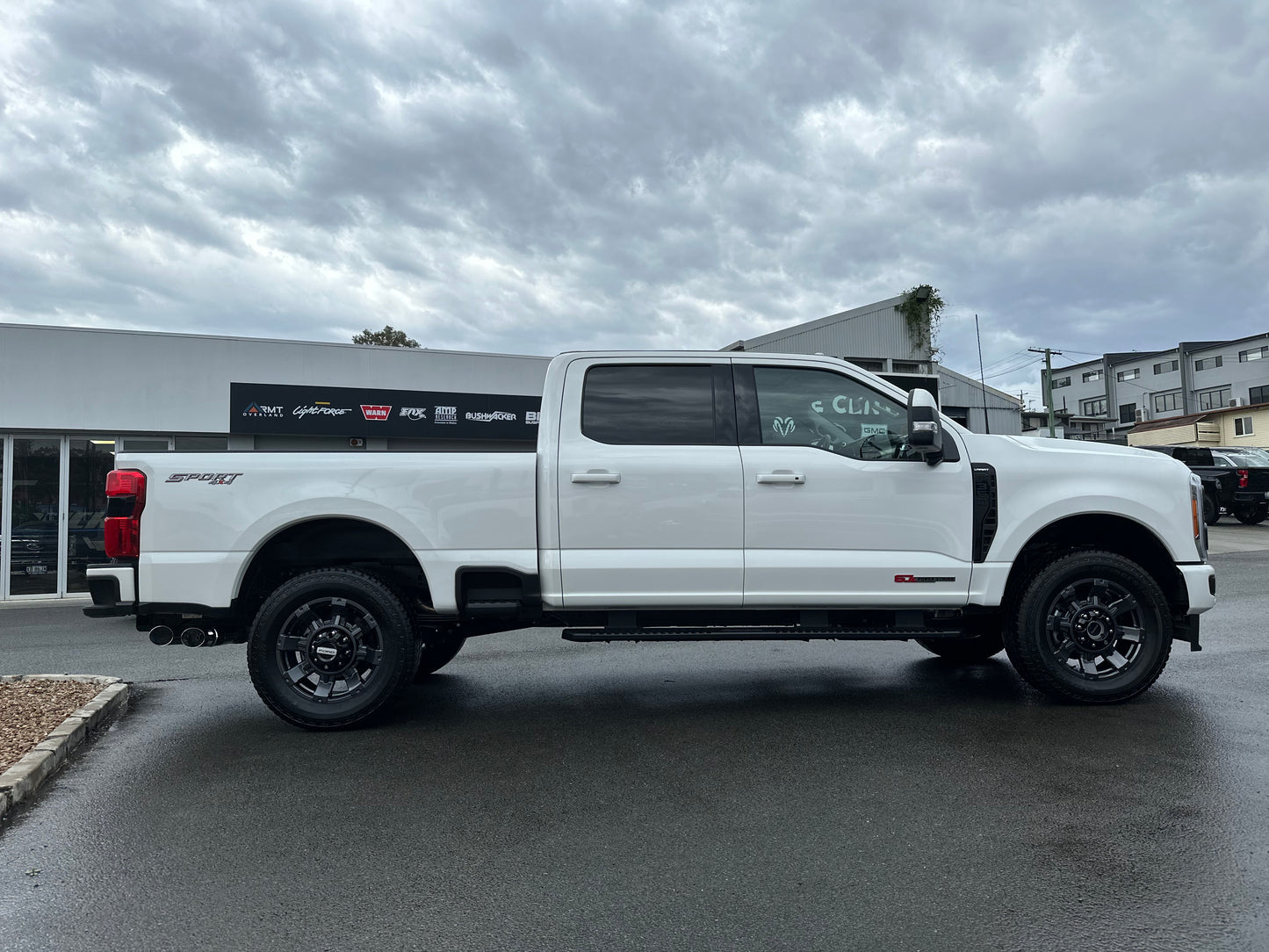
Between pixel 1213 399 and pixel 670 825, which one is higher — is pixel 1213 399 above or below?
above

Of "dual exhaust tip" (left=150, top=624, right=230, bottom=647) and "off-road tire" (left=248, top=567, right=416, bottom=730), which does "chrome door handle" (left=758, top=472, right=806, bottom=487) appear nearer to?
"off-road tire" (left=248, top=567, right=416, bottom=730)

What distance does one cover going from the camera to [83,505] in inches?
585

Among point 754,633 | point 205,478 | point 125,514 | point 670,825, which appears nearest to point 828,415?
point 754,633

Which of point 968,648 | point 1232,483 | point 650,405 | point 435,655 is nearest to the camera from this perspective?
point 650,405

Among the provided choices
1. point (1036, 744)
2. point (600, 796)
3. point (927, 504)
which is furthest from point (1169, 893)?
point (927, 504)

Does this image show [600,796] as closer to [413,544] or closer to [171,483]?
[413,544]

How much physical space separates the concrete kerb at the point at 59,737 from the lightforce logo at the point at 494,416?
10540 millimetres

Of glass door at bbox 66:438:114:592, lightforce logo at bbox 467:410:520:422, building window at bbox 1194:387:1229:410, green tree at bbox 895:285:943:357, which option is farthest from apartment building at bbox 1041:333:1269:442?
glass door at bbox 66:438:114:592

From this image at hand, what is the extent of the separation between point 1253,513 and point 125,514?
83.3 feet

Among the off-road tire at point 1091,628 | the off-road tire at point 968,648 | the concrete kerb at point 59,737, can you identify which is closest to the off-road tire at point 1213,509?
the off-road tire at point 968,648

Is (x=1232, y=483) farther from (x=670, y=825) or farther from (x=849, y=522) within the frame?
(x=670, y=825)

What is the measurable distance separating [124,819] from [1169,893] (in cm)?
402

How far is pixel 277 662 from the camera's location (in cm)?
487

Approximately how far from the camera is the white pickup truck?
4.88 m
